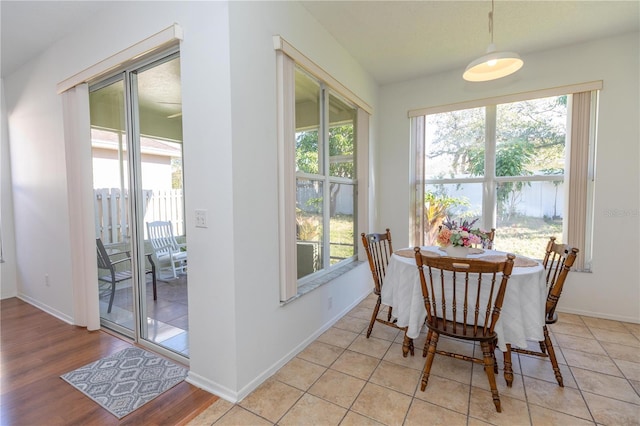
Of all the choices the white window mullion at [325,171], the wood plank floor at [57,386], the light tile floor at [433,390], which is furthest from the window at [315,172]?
the wood plank floor at [57,386]

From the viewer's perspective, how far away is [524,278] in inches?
73.5

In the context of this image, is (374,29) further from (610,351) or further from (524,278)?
(610,351)

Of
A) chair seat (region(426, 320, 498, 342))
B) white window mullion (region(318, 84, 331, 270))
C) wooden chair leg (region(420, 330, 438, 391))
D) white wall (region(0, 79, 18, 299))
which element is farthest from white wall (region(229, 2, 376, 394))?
white wall (region(0, 79, 18, 299))

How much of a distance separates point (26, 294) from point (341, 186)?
4.05m

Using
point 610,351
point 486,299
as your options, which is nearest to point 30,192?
point 486,299

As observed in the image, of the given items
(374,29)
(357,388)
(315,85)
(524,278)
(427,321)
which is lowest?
(357,388)

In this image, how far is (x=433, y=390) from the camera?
1895 mm

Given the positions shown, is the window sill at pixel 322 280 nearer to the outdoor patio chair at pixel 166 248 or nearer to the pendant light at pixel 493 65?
the outdoor patio chair at pixel 166 248

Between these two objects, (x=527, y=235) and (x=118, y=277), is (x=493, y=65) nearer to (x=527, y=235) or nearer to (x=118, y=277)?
(x=527, y=235)

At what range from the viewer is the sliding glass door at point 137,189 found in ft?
7.77

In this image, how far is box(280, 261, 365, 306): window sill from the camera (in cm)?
238

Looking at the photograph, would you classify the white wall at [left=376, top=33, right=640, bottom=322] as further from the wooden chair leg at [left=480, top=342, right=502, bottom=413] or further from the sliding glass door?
the sliding glass door

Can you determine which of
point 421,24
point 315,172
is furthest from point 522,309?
point 421,24

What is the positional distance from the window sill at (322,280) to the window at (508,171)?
1.18 meters
